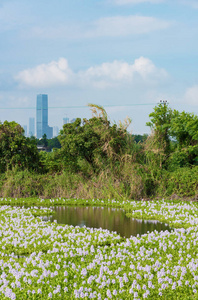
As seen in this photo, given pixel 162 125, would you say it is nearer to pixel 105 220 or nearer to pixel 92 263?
pixel 105 220

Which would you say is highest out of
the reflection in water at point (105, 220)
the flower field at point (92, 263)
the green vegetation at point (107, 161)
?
the green vegetation at point (107, 161)

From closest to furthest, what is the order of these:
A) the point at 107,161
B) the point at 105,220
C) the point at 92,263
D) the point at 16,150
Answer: the point at 92,263, the point at 105,220, the point at 107,161, the point at 16,150

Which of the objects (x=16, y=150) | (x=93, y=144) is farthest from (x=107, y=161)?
(x=16, y=150)

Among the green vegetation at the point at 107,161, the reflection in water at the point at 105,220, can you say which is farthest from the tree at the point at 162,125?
the reflection in water at the point at 105,220

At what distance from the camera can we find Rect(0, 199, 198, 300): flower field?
5.43 meters

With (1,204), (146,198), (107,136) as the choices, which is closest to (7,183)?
(1,204)

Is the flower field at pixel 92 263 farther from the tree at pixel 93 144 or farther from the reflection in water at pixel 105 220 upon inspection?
the tree at pixel 93 144

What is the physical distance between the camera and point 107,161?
17.3m

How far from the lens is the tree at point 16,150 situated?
18844 millimetres

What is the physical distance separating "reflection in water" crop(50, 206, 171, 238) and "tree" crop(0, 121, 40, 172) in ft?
19.5

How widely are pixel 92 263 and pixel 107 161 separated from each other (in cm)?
1104

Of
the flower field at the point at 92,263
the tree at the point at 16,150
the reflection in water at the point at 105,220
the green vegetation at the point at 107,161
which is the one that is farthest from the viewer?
the tree at the point at 16,150

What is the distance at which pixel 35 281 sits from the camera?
5.89m

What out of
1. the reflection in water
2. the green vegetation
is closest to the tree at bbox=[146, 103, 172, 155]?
the green vegetation
